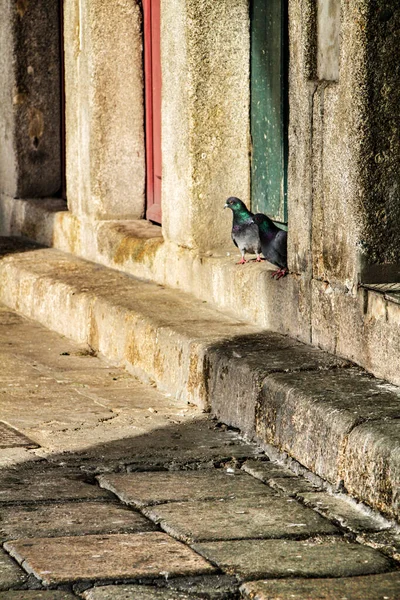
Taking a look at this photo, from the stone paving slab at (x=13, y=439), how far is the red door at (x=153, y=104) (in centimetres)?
291

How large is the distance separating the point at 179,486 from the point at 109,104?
4104 mm

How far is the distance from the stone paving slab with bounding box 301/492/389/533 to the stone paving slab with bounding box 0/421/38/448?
1249mm

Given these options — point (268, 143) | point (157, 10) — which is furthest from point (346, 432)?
point (157, 10)

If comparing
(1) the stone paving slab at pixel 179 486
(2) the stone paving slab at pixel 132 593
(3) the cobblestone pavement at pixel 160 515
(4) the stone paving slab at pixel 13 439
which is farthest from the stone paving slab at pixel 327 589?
(4) the stone paving slab at pixel 13 439

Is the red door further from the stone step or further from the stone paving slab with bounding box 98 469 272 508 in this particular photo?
the stone paving slab with bounding box 98 469 272 508

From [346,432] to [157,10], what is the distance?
4.20m

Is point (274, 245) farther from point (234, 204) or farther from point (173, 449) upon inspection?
point (173, 449)

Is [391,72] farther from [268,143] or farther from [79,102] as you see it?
[79,102]

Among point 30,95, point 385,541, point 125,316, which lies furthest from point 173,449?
point 30,95

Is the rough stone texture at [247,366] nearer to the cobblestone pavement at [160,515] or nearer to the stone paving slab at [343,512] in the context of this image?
the cobblestone pavement at [160,515]

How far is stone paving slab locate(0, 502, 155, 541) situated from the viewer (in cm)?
441

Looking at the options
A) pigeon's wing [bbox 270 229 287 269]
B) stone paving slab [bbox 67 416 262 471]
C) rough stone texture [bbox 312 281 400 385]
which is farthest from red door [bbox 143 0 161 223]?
stone paving slab [bbox 67 416 262 471]

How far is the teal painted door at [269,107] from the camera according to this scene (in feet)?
23.0

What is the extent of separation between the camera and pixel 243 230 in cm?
683
